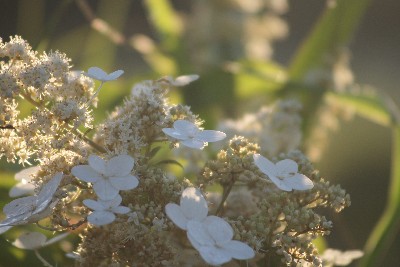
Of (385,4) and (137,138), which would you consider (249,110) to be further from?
(385,4)

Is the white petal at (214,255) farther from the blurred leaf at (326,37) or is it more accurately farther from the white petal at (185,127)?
the blurred leaf at (326,37)

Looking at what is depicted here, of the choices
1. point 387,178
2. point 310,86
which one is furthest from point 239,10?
point 387,178

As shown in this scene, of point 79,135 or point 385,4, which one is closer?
point 79,135

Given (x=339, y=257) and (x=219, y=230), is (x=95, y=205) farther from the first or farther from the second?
(x=339, y=257)

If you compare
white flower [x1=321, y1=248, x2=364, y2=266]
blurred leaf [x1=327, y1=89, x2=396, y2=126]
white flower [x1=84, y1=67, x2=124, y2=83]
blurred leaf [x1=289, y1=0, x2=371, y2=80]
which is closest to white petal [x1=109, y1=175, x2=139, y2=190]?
white flower [x1=84, y1=67, x2=124, y2=83]

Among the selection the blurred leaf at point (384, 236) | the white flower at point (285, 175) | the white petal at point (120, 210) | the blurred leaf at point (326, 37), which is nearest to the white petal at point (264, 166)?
the white flower at point (285, 175)

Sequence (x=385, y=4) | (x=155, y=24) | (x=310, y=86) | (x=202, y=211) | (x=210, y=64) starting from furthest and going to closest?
(x=385, y=4) < (x=155, y=24) < (x=210, y=64) < (x=310, y=86) < (x=202, y=211)

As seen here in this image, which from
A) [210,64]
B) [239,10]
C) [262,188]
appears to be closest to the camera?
[262,188]
